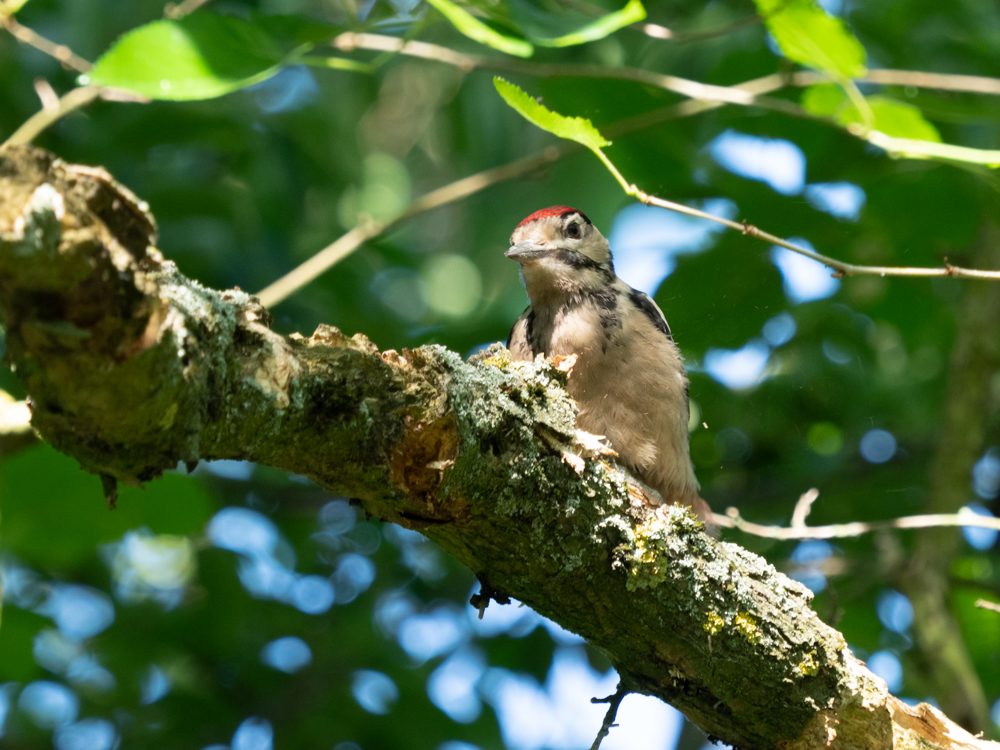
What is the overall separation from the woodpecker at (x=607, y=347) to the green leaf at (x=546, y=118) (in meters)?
1.28

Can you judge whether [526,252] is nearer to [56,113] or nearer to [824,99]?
[824,99]

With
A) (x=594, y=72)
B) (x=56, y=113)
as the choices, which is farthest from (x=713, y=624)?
(x=56, y=113)

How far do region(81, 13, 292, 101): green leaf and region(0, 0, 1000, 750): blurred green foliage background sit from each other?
864 mm

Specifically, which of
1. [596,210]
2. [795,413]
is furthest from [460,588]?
[596,210]

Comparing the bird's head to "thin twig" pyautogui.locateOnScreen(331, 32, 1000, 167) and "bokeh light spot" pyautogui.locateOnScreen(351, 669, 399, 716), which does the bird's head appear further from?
"bokeh light spot" pyautogui.locateOnScreen(351, 669, 399, 716)

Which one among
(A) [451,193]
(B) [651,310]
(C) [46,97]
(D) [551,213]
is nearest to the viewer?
(C) [46,97]

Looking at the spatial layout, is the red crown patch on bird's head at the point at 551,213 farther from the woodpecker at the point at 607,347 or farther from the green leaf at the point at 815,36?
the green leaf at the point at 815,36

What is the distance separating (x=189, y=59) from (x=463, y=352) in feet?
8.04

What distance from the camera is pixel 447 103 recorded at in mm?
5777

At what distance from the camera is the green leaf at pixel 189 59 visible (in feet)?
7.35

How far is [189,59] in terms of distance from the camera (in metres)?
2.34

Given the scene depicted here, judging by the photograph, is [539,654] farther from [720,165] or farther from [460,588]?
[720,165]

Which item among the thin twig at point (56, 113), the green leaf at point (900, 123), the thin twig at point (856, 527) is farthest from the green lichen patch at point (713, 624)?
the thin twig at point (56, 113)

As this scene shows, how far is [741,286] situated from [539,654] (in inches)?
115
